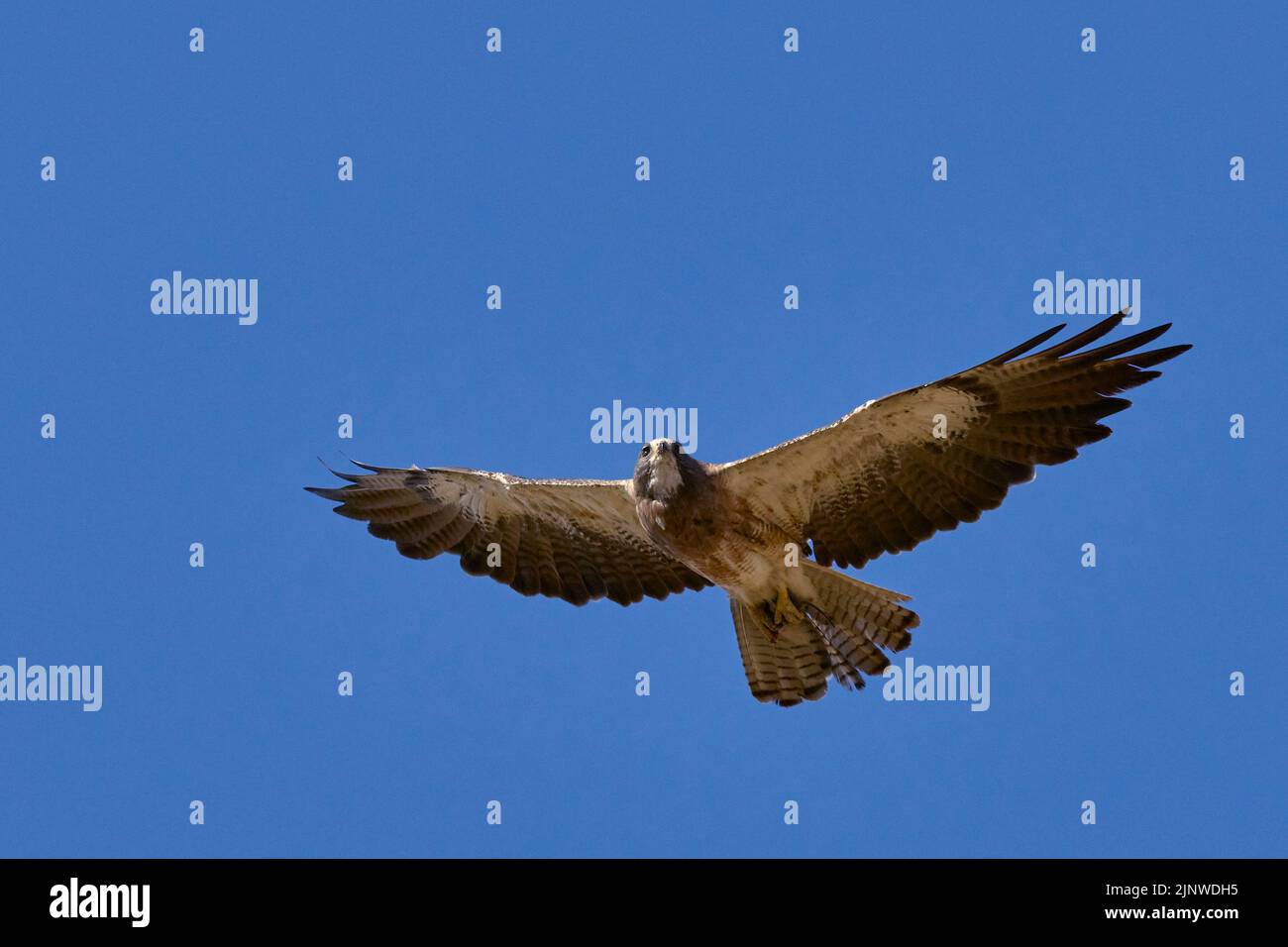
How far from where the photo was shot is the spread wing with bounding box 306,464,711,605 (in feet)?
51.9

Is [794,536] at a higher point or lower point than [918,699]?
higher

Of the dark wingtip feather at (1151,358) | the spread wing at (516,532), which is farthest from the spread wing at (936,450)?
the spread wing at (516,532)

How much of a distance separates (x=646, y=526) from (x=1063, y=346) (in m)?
3.51

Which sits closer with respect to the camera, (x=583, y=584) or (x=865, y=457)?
(x=865, y=457)

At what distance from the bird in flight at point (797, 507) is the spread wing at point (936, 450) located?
0.01 metres

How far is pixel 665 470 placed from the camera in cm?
1413

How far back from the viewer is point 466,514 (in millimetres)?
16109

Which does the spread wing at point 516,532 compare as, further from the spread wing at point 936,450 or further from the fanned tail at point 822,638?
the spread wing at point 936,450

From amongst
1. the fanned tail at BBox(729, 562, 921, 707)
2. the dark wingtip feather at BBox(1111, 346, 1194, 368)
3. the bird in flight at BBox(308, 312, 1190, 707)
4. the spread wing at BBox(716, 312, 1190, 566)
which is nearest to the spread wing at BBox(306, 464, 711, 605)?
the bird in flight at BBox(308, 312, 1190, 707)

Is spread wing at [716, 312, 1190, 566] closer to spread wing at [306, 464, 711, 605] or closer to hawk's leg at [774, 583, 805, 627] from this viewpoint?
hawk's leg at [774, 583, 805, 627]

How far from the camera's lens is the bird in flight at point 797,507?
14.1 m

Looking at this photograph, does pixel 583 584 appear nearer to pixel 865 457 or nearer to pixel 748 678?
pixel 748 678

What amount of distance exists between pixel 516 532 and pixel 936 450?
3879 mm
